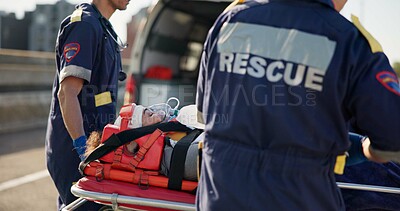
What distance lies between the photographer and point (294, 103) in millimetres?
1777

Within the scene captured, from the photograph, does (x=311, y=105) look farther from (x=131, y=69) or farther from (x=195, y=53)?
(x=195, y=53)

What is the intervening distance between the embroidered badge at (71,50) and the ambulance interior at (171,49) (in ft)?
11.8

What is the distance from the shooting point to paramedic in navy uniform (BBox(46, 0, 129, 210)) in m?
2.75

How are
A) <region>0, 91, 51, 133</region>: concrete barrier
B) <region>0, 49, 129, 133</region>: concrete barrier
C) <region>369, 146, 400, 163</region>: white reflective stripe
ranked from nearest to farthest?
<region>369, 146, 400, 163</region>: white reflective stripe
<region>0, 91, 51, 133</region>: concrete barrier
<region>0, 49, 129, 133</region>: concrete barrier

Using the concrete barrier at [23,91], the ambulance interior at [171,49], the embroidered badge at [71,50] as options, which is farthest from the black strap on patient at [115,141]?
the concrete barrier at [23,91]

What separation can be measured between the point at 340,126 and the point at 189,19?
23.0ft

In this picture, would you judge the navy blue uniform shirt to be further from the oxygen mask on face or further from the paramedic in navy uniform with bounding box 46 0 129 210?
the oxygen mask on face

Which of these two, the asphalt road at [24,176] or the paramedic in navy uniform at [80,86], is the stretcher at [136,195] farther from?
the asphalt road at [24,176]

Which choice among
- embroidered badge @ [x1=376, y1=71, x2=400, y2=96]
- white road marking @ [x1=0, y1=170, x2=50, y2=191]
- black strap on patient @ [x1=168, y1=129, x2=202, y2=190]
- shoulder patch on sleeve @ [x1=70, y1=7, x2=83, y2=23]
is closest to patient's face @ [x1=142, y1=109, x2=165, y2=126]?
black strap on patient @ [x1=168, y1=129, x2=202, y2=190]

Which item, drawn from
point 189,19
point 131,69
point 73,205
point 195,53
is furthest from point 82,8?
point 195,53

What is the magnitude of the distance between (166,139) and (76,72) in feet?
2.01

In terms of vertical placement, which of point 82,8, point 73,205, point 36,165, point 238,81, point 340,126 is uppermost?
point 82,8

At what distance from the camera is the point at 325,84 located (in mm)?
1744

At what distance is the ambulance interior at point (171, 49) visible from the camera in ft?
22.1
